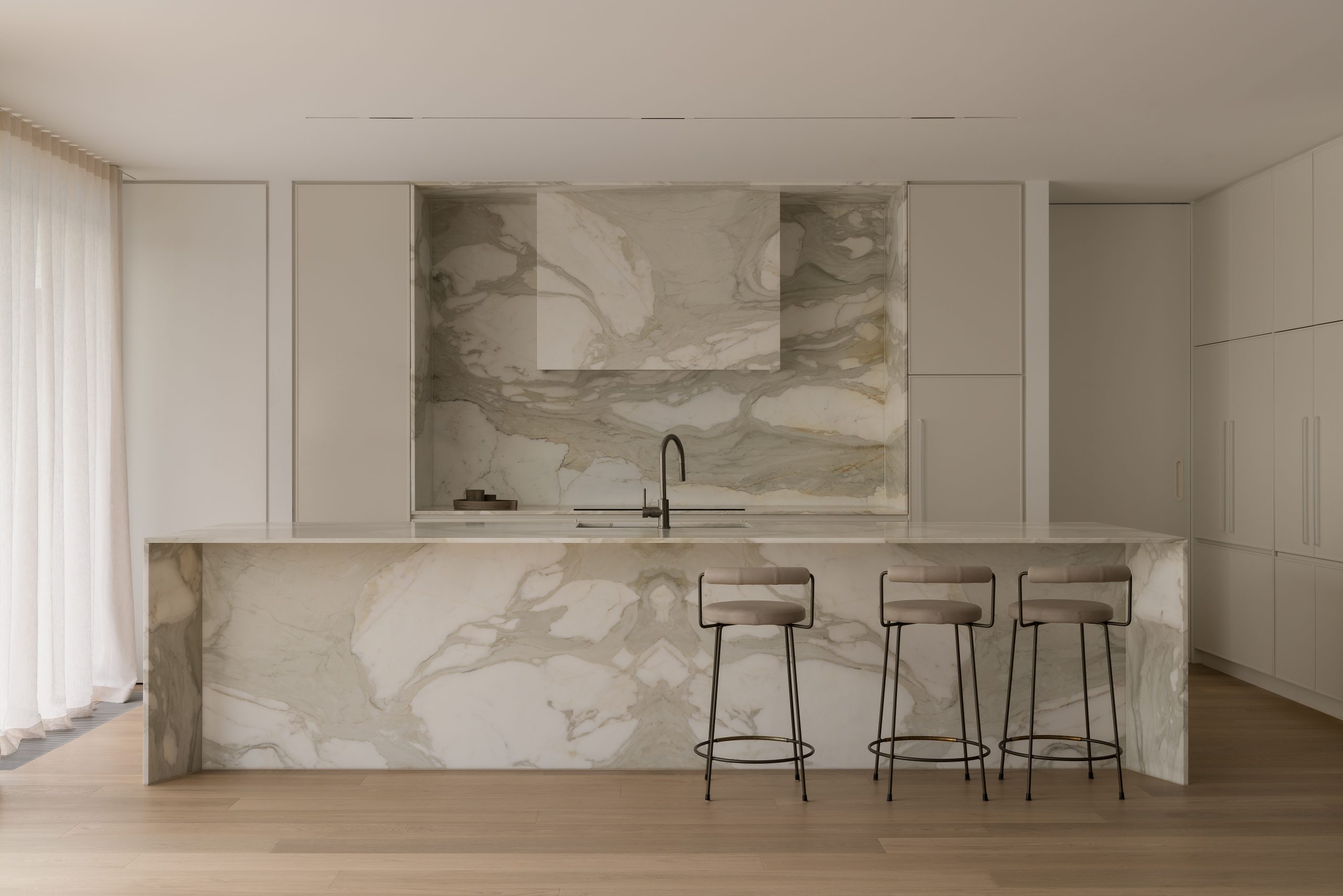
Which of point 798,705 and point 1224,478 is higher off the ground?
point 1224,478

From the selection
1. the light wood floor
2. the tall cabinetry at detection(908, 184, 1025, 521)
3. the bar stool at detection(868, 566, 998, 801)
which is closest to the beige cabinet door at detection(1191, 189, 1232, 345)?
the tall cabinetry at detection(908, 184, 1025, 521)

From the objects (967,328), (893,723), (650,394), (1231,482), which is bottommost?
(893,723)

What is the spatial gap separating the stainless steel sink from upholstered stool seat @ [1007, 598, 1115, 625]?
40.8 inches

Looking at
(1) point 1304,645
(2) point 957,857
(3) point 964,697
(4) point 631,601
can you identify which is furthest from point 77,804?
(1) point 1304,645

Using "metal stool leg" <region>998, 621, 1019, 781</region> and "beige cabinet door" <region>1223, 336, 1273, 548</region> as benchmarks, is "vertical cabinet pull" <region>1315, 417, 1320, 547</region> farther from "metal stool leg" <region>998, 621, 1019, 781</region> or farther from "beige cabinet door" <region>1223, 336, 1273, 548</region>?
"metal stool leg" <region>998, 621, 1019, 781</region>

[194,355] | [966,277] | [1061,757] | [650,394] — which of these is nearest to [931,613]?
[1061,757]

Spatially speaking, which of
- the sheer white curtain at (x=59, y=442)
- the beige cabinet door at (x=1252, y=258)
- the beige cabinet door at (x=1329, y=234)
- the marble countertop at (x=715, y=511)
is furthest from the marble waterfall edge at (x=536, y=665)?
the beige cabinet door at (x=1252, y=258)

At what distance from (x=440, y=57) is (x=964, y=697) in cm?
304

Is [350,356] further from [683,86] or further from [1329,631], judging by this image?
[1329,631]

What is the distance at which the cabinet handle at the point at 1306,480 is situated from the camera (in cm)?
497

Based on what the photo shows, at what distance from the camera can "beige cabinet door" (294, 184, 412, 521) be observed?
18.1 ft

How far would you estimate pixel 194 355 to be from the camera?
18.1ft

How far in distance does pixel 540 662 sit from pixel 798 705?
962 millimetres

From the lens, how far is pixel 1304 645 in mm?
4992
